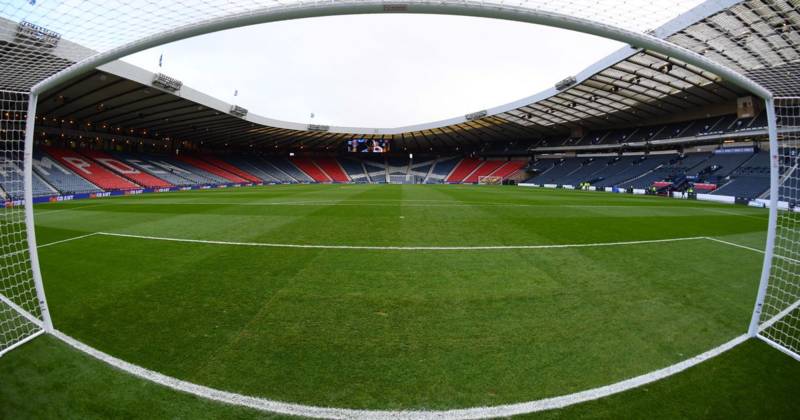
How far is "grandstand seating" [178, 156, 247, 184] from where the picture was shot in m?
49.9

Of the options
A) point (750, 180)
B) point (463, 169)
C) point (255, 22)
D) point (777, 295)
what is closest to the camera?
point (255, 22)

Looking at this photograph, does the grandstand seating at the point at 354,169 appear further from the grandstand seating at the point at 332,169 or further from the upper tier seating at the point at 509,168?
the upper tier seating at the point at 509,168

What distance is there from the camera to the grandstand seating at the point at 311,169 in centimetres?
6669

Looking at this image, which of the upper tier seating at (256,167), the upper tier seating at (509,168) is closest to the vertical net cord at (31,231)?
the upper tier seating at (256,167)

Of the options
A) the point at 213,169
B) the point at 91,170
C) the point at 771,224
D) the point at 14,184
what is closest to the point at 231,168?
the point at 213,169

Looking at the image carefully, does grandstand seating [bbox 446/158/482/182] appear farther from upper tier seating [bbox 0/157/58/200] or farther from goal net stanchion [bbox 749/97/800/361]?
goal net stanchion [bbox 749/97/800/361]

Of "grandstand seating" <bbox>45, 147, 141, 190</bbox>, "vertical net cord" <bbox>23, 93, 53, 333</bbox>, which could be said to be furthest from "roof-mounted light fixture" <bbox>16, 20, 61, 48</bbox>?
"grandstand seating" <bbox>45, 147, 141, 190</bbox>

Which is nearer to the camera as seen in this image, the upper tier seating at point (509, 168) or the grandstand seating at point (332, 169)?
the upper tier seating at point (509, 168)

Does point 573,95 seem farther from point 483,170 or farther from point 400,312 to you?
point 400,312

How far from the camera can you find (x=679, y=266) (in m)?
6.79

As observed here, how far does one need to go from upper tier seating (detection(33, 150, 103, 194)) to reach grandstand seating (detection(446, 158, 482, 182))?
5558 centimetres

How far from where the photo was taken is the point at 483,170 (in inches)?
2628

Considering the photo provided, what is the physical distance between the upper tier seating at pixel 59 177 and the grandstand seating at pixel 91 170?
37.5 inches

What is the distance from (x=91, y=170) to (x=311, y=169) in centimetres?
3807
